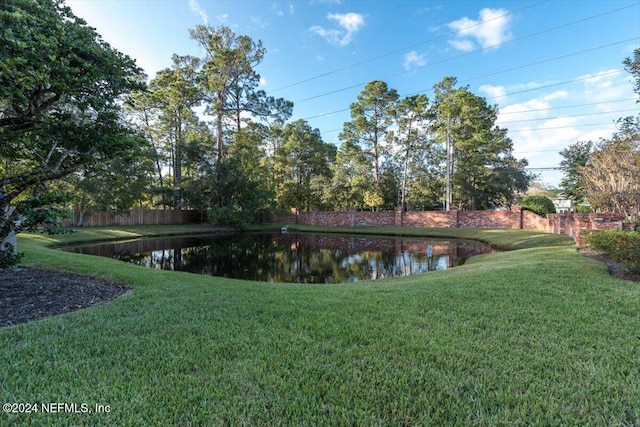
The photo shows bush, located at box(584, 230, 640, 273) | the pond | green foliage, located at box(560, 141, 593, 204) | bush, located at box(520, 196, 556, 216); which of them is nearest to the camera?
bush, located at box(584, 230, 640, 273)

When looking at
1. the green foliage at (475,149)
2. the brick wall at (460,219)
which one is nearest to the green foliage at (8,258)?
the brick wall at (460,219)

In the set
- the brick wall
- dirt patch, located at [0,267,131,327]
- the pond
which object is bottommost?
the pond

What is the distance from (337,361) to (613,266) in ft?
22.5

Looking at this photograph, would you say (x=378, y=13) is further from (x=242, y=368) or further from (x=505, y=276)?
(x=242, y=368)

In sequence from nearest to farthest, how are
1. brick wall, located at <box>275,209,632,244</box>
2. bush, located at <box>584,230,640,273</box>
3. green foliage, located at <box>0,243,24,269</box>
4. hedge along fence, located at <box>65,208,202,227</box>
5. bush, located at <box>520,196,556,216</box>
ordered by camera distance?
green foliage, located at <box>0,243,24,269</box> < bush, located at <box>584,230,640,273</box> < brick wall, located at <box>275,209,632,244</box> < hedge along fence, located at <box>65,208,202,227</box> < bush, located at <box>520,196,556,216</box>

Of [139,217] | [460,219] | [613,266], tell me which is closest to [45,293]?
[613,266]

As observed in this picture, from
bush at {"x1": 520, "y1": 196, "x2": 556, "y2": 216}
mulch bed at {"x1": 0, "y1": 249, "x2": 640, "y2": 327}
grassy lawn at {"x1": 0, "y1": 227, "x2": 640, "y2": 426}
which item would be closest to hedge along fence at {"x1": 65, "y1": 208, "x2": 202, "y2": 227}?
mulch bed at {"x1": 0, "y1": 249, "x2": 640, "y2": 327}

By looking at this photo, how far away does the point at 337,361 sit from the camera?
2.16m

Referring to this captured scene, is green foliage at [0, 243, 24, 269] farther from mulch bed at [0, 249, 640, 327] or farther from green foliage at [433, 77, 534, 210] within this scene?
green foliage at [433, 77, 534, 210]

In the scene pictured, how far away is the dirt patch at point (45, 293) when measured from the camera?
3.50 meters

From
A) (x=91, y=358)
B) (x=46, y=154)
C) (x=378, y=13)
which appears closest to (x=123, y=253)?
(x=46, y=154)

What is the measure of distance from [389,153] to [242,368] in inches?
1090

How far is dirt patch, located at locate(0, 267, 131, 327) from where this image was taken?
3499 mm

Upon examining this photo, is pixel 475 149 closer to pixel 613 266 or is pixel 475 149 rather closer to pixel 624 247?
pixel 613 266
